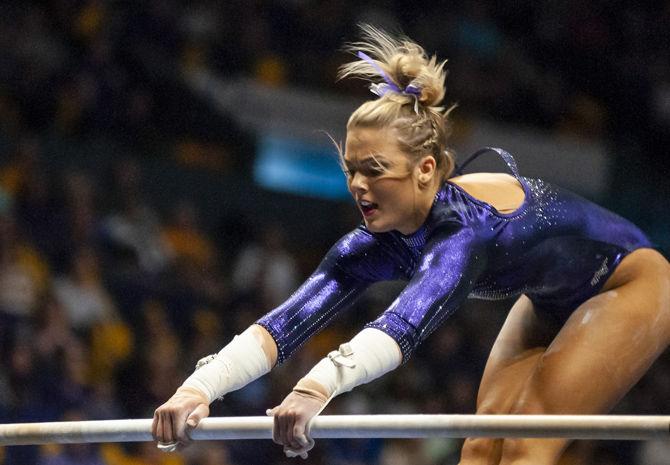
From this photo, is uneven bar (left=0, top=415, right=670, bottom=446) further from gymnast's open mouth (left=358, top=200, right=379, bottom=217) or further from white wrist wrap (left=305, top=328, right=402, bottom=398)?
gymnast's open mouth (left=358, top=200, right=379, bottom=217)

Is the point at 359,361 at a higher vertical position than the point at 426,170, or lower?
Result: lower

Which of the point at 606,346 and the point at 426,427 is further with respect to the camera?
the point at 606,346

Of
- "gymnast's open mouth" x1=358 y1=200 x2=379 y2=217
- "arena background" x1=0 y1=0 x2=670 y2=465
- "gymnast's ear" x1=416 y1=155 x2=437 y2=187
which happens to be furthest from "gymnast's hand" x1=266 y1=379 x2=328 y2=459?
"arena background" x1=0 y1=0 x2=670 y2=465

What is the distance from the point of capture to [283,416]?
2.81 m

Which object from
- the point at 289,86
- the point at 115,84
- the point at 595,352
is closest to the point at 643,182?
the point at 289,86

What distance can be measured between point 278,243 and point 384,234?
435 cm

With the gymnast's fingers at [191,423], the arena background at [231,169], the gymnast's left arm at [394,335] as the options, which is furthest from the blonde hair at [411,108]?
the arena background at [231,169]

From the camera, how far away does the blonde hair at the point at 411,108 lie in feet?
10.4

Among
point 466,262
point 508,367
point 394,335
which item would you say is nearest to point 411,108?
point 466,262

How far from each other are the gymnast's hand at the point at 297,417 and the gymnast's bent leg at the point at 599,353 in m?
0.68

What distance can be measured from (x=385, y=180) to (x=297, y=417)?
754 mm

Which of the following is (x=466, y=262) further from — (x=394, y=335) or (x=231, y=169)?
(x=231, y=169)

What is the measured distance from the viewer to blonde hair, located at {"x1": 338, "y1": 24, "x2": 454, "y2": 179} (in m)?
3.18

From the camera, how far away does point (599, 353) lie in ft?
10.7
